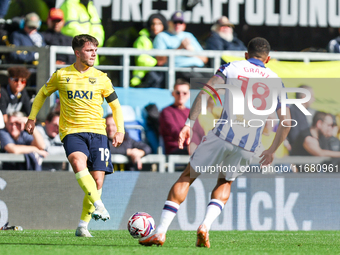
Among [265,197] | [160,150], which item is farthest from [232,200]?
[160,150]

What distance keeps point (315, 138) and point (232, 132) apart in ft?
14.2

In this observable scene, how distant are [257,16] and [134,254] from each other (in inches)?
298

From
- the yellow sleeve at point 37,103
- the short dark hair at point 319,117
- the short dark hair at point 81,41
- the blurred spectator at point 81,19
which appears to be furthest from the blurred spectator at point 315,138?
the yellow sleeve at point 37,103

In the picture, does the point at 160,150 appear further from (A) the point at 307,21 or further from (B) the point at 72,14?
(A) the point at 307,21

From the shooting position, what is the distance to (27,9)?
35.2 feet

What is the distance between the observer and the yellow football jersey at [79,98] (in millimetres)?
6594

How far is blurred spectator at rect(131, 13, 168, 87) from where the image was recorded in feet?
33.5

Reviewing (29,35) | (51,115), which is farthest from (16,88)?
(29,35)

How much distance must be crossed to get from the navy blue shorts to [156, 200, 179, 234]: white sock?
1.42 meters

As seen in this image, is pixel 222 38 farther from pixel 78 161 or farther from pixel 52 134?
pixel 78 161

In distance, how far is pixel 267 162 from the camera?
5.71 m

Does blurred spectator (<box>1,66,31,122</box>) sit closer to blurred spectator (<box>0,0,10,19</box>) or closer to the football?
blurred spectator (<box>0,0,10,19</box>)

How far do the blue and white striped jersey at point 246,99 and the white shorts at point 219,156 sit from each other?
5cm

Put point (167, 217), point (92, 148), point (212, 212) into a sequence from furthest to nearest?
point (92, 148) < point (212, 212) < point (167, 217)
